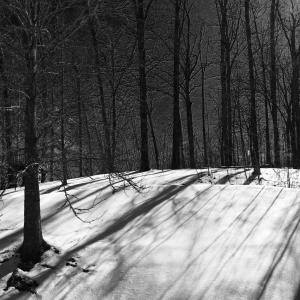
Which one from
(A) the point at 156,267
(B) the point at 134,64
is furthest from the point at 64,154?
(B) the point at 134,64

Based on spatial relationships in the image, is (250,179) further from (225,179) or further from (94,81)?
(94,81)

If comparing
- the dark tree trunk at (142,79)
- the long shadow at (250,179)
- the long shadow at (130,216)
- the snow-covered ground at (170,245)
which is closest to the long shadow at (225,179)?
the long shadow at (250,179)

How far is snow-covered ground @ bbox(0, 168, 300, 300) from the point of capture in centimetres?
513

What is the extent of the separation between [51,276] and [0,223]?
9.25ft

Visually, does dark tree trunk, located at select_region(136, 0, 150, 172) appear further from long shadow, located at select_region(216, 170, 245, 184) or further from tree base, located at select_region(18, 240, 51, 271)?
tree base, located at select_region(18, 240, 51, 271)

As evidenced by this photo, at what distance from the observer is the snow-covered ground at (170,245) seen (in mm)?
5134

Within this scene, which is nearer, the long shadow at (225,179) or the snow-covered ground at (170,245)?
the snow-covered ground at (170,245)

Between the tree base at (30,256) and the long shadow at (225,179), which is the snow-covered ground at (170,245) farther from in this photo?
the long shadow at (225,179)

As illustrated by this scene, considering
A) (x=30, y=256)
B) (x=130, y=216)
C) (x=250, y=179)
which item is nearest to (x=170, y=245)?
(x=130, y=216)

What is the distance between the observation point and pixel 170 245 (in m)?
6.17

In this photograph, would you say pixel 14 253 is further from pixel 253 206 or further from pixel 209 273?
pixel 253 206

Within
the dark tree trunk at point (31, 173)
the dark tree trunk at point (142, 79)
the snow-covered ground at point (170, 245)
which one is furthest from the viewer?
the dark tree trunk at point (142, 79)

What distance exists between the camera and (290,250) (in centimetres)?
548

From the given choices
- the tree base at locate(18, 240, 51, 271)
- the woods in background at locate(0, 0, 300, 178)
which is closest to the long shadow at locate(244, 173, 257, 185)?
the woods in background at locate(0, 0, 300, 178)
